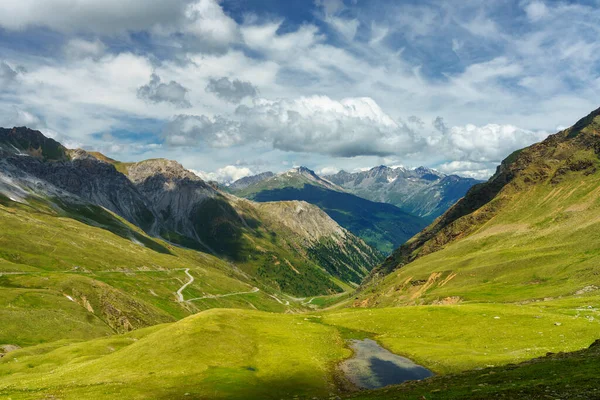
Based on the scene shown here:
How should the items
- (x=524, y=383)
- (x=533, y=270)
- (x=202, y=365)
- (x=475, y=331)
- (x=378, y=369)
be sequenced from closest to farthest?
(x=524, y=383)
(x=202, y=365)
(x=378, y=369)
(x=475, y=331)
(x=533, y=270)

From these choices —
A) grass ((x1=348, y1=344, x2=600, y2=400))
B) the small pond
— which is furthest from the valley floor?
the small pond

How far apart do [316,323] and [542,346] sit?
155ft

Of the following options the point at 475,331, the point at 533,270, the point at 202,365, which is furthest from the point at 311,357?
the point at 533,270

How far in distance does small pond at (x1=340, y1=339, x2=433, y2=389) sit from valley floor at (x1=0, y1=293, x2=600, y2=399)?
1818mm

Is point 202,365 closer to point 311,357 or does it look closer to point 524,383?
point 311,357

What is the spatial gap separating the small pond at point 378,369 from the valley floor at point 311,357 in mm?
1818

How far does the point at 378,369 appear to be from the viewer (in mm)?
58344

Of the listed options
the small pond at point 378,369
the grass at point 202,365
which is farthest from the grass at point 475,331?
the grass at point 202,365

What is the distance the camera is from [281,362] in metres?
58.9

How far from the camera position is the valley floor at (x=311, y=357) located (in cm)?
3832

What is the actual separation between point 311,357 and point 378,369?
10378 millimetres

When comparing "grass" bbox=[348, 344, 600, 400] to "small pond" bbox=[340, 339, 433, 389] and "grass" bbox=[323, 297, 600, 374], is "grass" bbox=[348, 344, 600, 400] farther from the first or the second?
"grass" bbox=[323, 297, 600, 374]

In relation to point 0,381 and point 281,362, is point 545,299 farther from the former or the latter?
point 0,381

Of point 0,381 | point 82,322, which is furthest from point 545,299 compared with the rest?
point 82,322
